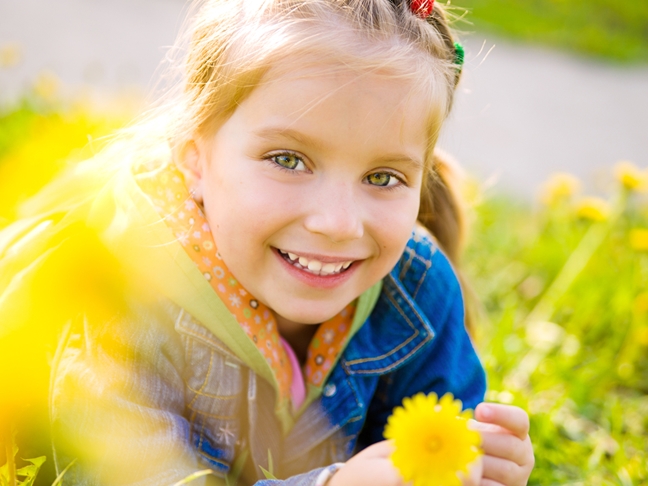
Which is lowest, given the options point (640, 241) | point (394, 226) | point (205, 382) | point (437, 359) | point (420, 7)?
point (640, 241)

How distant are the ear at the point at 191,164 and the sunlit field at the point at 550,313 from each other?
29 cm

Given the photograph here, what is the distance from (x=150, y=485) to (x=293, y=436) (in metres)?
0.40

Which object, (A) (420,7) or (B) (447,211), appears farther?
(B) (447,211)

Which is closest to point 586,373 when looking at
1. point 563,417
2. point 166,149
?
point 563,417

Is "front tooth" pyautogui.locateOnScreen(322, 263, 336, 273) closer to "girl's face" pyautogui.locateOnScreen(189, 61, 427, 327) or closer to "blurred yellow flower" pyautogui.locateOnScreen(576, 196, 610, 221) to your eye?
"girl's face" pyautogui.locateOnScreen(189, 61, 427, 327)

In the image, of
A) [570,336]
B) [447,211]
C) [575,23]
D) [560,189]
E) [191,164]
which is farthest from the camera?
[575,23]

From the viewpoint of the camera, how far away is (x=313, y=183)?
122cm

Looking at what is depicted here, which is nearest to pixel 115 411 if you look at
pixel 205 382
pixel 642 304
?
pixel 205 382

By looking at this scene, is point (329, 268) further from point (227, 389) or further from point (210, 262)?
point (227, 389)

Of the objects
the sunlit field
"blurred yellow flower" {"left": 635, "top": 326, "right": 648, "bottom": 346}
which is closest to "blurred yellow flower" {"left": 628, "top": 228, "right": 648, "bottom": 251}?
the sunlit field

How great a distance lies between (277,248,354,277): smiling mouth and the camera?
1.31 metres

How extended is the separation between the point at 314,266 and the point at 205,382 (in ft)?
1.16

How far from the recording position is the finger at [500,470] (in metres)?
1.12

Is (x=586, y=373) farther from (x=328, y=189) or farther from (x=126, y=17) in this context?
(x=126, y=17)
